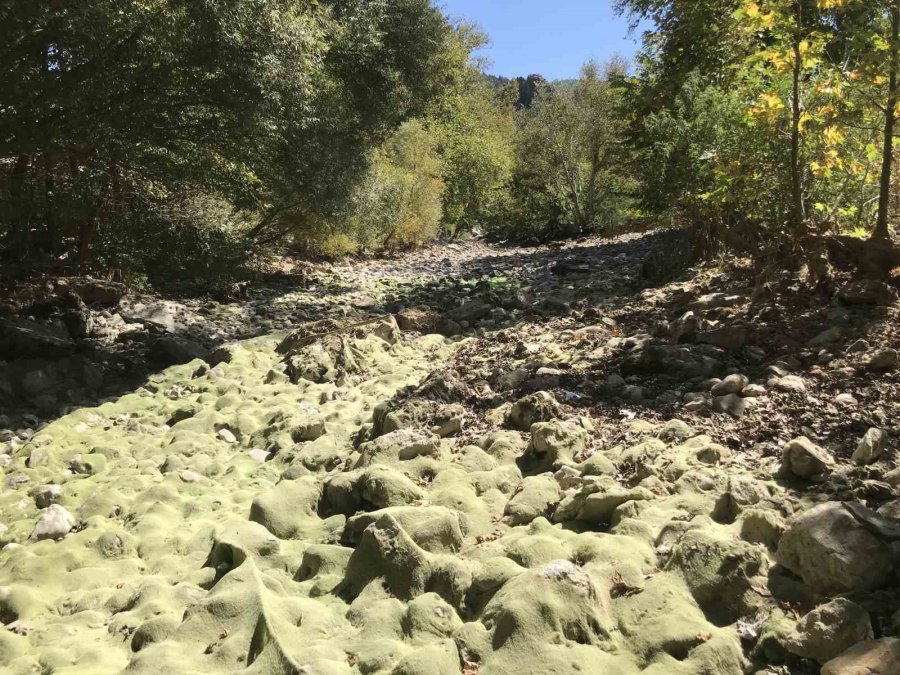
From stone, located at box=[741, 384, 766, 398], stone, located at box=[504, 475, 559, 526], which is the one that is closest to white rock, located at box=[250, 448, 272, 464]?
stone, located at box=[504, 475, 559, 526]

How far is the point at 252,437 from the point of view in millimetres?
6082

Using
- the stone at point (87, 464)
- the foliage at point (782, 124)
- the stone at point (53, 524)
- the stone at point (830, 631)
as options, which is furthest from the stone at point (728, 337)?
the stone at point (87, 464)

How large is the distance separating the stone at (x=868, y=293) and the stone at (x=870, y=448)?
103 inches

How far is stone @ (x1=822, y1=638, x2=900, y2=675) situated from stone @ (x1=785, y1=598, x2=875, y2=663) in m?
0.07

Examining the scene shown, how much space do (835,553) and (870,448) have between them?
1234mm

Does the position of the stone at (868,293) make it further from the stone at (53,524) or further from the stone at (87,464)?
the stone at (87,464)

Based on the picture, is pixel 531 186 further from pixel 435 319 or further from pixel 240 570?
pixel 240 570

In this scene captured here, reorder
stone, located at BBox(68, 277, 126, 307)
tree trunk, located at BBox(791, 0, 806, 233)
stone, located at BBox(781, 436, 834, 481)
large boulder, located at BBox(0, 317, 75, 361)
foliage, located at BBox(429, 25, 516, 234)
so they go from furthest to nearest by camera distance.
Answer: foliage, located at BBox(429, 25, 516, 234) → stone, located at BBox(68, 277, 126, 307) → large boulder, located at BBox(0, 317, 75, 361) → tree trunk, located at BBox(791, 0, 806, 233) → stone, located at BBox(781, 436, 834, 481)

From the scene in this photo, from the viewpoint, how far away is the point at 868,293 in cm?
582

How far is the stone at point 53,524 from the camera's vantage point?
4.32 metres

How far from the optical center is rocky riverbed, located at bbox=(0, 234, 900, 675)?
8.68 feet

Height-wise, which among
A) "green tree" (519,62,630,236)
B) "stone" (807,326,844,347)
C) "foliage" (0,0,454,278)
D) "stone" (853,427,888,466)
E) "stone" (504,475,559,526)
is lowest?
"stone" (504,475,559,526)

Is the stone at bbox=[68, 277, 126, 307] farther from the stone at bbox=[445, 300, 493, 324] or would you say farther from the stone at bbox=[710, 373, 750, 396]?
the stone at bbox=[710, 373, 750, 396]

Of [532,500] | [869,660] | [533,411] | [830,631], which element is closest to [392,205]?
[533,411]
